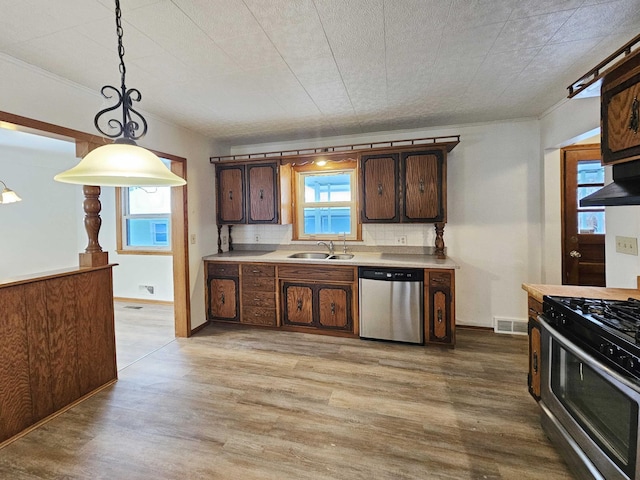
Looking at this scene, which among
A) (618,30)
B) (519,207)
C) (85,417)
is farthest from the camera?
(519,207)

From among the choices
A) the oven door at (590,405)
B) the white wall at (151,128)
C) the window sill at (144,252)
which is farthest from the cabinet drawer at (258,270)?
the oven door at (590,405)

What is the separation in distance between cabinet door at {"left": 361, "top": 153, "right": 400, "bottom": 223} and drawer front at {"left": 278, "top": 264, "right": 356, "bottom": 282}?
0.69 metres

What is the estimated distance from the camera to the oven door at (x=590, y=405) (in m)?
1.15

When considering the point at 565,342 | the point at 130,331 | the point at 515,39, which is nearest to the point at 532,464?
the point at 565,342

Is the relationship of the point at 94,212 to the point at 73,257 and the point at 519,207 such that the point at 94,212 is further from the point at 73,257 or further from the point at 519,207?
the point at 519,207

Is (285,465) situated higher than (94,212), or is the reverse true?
(94,212)

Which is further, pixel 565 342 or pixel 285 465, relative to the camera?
pixel 285 465

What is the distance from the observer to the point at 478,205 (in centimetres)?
354

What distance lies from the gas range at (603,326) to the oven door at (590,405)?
0.04 metres

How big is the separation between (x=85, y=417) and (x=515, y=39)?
380 centimetres

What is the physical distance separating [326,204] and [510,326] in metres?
2.67

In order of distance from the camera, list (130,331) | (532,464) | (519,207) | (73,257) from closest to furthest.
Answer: (532,464) → (519,207) → (130,331) → (73,257)

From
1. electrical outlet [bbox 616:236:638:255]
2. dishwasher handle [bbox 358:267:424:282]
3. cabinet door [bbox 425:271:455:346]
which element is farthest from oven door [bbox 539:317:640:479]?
dishwasher handle [bbox 358:267:424:282]

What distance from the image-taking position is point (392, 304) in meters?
3.18
